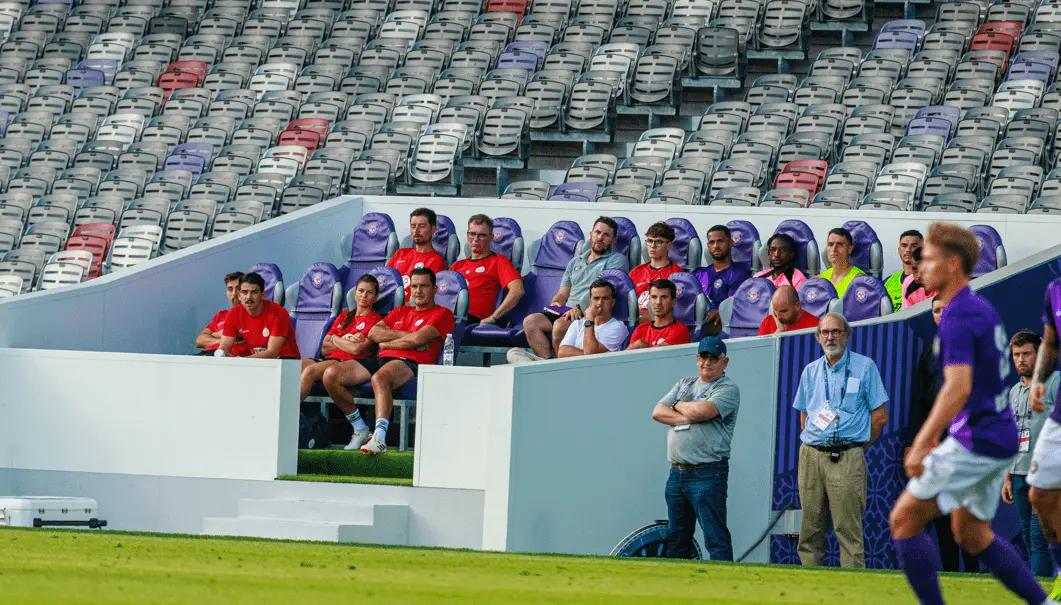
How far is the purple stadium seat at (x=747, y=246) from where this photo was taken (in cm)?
1351

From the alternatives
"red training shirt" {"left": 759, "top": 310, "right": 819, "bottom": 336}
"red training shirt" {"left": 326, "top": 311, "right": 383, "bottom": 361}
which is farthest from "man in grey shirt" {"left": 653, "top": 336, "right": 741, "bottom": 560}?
"red training shirt" {"left": 326, "top": 311, "right": 383, "bottom": 361}

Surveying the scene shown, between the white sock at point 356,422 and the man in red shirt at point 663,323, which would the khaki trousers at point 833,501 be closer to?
the man in red shirt at point 663,323

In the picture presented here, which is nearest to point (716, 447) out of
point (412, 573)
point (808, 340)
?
point (808, 340)

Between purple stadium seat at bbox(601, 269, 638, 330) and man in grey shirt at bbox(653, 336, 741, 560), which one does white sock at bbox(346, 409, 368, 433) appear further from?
man in grey shirt at bbox(653, 336, 741, 560)

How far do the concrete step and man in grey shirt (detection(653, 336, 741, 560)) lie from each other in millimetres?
1838

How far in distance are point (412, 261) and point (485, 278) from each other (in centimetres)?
65

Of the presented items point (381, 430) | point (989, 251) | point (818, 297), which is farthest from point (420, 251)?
point (989, 251)

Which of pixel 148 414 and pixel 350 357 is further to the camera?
pixel 350 357

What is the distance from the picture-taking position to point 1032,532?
29.6 ft

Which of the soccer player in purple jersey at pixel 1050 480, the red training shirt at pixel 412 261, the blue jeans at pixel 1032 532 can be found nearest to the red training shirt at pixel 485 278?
the red training shirt at pixel 412 261

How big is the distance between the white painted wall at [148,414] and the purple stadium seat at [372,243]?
296 centimetres

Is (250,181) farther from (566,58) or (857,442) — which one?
(857,442)

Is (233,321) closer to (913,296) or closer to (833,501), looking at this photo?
(913,296)

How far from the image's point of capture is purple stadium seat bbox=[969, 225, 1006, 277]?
41.8 ft
